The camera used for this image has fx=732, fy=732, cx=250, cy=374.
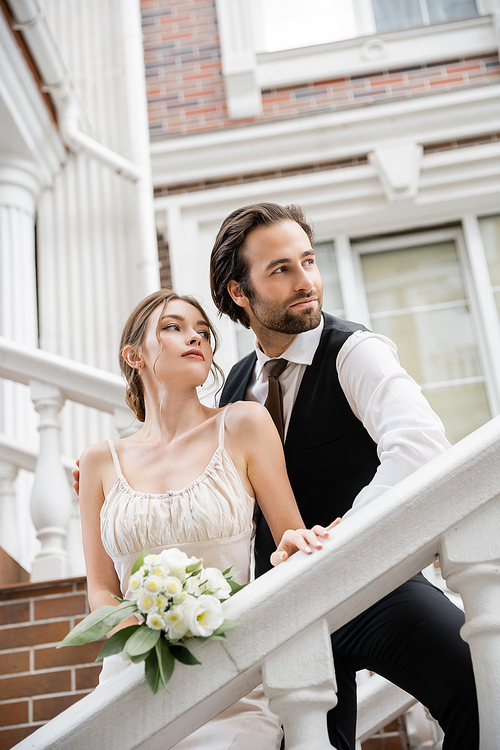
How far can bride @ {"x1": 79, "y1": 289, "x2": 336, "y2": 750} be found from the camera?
1.58 metres

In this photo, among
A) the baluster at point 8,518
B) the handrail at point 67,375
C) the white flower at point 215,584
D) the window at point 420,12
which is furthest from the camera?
the window at point 420,12

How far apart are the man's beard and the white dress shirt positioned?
0.05 m

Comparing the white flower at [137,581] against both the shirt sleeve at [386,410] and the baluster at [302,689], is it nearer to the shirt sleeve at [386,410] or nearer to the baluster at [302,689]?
the baluster at [302,689]

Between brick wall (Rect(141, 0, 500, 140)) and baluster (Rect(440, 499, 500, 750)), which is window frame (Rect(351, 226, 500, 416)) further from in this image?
baluster (Rect(440, 499, 500, 750))

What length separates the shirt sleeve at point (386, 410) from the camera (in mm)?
1438

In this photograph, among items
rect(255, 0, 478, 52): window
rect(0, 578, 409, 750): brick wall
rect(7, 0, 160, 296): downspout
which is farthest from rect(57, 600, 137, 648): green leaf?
rect(255, 0, 478, 52): window

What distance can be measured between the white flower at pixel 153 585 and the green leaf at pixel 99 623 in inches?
1.7

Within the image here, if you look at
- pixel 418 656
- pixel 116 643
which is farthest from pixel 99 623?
pixel 418 656

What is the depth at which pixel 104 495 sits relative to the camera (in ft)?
5.80

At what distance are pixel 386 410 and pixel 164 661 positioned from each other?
0.72 m

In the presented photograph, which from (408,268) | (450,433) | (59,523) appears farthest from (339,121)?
(59,523)

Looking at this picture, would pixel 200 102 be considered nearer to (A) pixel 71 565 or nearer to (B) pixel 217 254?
(B) pixel 217 254

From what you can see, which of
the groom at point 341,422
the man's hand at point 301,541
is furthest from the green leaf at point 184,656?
the groom at point 341,422

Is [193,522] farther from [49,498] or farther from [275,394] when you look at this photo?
[49,498]
